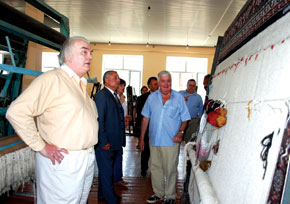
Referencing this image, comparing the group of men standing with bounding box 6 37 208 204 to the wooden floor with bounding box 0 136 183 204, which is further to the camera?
the wooden floor with bounding box 0 136 183 204

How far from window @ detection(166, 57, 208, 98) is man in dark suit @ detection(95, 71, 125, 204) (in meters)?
9.76

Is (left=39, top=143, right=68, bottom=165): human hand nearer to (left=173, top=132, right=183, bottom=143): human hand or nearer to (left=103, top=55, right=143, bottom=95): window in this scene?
(left=173, top=132, right=183, bottom=143): human hand

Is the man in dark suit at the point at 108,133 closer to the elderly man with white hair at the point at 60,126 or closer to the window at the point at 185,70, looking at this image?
the elderly man with white hair at the point at 60,126

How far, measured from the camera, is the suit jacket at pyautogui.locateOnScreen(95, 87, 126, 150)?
251 centimetres

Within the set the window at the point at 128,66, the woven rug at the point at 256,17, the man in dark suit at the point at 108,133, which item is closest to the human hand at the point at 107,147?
the man in dark suit at the point at 108,133

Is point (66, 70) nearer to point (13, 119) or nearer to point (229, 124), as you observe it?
point (13, 119)

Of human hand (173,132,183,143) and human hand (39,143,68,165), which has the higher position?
human hand (39,143,68,165)

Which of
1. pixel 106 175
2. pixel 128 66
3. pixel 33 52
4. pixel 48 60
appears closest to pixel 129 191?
pixel 106 175

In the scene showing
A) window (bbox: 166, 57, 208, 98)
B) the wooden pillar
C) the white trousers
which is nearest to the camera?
the white trousers

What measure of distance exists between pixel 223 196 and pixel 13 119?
106 cm

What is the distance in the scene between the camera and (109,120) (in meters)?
2.59

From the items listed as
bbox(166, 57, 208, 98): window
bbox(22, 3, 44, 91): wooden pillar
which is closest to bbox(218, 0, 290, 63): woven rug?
bbox(22, 3, 44, 91): wooden pillar

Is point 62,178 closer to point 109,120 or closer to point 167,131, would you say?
point 109,120

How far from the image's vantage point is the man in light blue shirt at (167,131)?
8.63 feet
